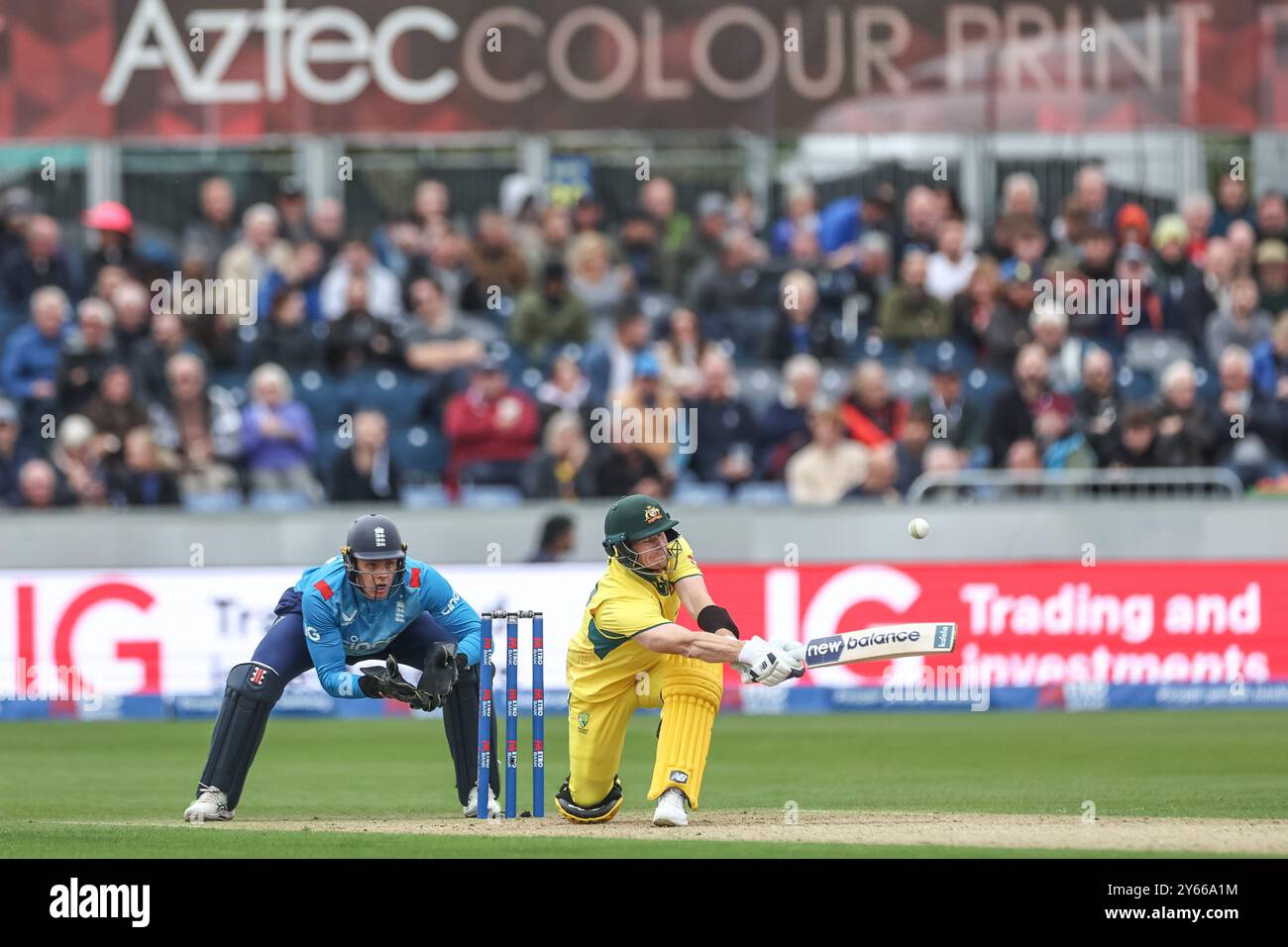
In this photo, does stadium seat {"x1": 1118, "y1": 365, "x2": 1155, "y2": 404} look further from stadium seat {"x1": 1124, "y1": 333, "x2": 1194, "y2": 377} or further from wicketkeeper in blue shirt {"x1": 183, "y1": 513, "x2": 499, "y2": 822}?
wicketkeeper in blue shirt {"x1": 183, "y1": 513, "x2": 499, "y2": 822}

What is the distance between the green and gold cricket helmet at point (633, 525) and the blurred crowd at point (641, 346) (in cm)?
833

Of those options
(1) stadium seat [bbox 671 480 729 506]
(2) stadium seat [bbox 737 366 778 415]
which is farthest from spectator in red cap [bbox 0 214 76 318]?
(2) stadium seat [bbox 737 366 778 415]

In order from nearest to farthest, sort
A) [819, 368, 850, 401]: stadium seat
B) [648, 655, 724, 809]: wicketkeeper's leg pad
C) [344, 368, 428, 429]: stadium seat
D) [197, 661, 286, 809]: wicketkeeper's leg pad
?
[648, 655, 724, 809]: wicketkeeper's leg pad, [197, 661, 286, 809]: wicketkeeper's leg pad, [344, 368, 428, 429]: stadium seat, [819, 368, 850, 401]: stadium seat

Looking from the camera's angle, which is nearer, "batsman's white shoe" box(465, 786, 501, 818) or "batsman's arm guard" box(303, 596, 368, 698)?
"batsman's arm guard" box(303, 596, 368, 698)

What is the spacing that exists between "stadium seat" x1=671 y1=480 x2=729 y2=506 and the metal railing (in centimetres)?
176

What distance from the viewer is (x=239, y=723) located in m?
11.8

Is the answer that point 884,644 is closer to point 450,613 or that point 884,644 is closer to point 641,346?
point 450,613

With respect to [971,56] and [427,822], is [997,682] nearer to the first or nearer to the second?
[971,56]

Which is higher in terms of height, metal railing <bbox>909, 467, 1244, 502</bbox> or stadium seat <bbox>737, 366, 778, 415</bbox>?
stadium seat <bbox>737, 366, 778, 415</bbox>

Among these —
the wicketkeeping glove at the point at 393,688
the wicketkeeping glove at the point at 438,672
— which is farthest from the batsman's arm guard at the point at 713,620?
the wicketkeeping glove at the point at 393,688

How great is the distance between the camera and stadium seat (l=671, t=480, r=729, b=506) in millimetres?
20328

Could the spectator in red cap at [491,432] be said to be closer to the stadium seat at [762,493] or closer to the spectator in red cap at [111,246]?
the stadium seat at [762,493]

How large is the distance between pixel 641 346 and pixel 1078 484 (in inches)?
171

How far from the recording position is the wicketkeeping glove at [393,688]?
11.3 meters
